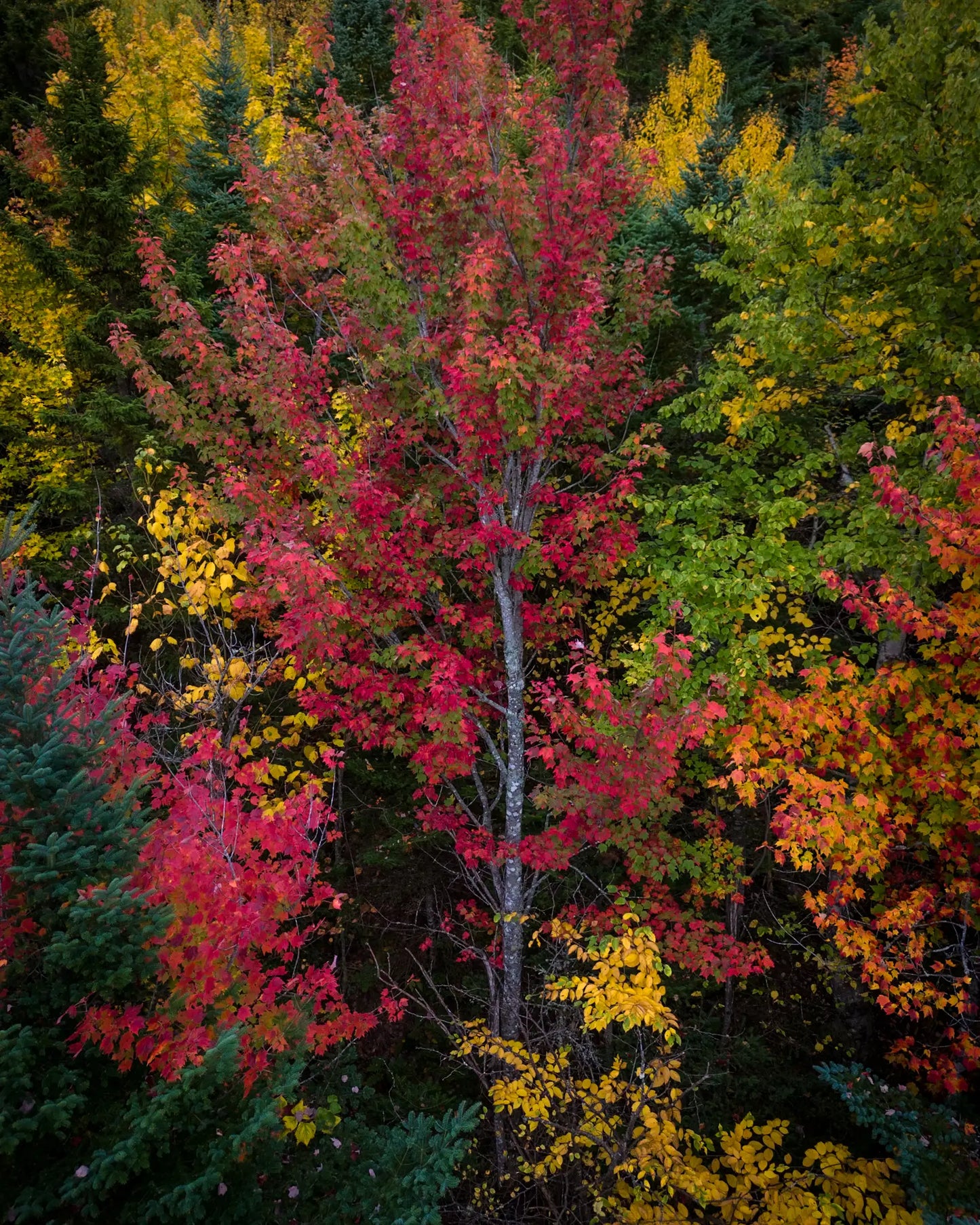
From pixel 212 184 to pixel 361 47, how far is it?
997 cm

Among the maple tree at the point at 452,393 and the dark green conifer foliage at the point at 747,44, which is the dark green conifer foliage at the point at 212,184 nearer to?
the maple tree at the point at 452,393

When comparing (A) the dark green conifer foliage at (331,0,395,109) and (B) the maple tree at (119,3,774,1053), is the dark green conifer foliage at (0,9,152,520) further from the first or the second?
(A) the dark green conifer foliage at (331,0,395,109)

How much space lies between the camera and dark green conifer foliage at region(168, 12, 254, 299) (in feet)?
35.1

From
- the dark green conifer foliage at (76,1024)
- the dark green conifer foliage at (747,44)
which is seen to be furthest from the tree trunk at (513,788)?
the dark green conifer foliage at (747,44)

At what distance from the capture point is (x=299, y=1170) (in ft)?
14.6

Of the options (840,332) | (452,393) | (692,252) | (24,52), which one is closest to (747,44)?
(24,52)

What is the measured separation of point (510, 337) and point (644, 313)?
2.53 meters

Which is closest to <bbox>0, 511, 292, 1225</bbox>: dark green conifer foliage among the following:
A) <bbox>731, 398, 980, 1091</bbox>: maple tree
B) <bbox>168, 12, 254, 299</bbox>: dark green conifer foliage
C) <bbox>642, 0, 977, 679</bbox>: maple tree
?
<bbox>731, 398, 980, 1091</bbox>: maple tree

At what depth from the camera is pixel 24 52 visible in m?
17.0

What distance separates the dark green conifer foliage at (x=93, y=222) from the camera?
391 inches

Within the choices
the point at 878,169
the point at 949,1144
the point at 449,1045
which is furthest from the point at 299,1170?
the point at 878,169

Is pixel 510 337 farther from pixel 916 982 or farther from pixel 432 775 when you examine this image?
pixel 916 982

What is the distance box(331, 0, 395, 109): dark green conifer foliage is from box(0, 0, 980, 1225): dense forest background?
1015cm

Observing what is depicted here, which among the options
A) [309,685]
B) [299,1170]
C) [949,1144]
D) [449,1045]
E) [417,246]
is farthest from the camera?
[309,685]
